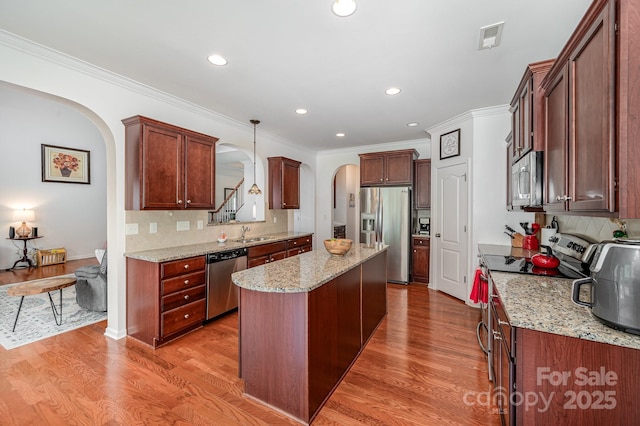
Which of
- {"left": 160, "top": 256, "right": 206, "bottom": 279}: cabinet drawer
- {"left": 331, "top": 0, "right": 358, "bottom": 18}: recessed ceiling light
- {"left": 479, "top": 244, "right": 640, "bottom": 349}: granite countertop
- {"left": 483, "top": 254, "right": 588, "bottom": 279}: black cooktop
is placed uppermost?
{"left": 331, "top": 0, "right": 358, "bottom": 18}: recessed ceiling light

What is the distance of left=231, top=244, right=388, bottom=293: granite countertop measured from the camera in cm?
175

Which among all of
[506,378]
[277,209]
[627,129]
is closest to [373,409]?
[506,378]

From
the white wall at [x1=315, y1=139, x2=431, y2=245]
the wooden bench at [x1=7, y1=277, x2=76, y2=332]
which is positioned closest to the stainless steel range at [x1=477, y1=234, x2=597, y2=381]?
the white wall at [x1=315, y1=139, x2=431, y2=245]

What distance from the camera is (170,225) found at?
3391 mm

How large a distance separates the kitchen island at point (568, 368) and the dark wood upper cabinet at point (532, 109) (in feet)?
3.64

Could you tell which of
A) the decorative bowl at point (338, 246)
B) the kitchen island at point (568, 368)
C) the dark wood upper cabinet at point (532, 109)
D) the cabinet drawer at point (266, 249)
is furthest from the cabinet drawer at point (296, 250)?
the kitchen island at point (568, 368)

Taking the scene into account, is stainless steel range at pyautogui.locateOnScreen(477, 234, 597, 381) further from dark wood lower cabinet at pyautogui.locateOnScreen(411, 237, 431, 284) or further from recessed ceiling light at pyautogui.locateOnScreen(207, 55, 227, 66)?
recessed ceiling light at pyautogui.locateOnScreen(207, 55, 227, 66)

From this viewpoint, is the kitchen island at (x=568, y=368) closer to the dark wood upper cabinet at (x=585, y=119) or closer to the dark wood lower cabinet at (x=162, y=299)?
the dark wood upper cabinet at (x=585, y=119)

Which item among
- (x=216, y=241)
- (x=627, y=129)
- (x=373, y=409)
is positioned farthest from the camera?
(x=216, y=241)

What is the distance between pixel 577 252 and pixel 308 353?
6.95ft

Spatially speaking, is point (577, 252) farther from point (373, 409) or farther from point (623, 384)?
point (373, 409)

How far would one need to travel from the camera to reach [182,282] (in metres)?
2.90

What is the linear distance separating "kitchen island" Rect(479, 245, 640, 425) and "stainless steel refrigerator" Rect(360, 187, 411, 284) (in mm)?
3684

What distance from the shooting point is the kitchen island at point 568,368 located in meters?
1.06
